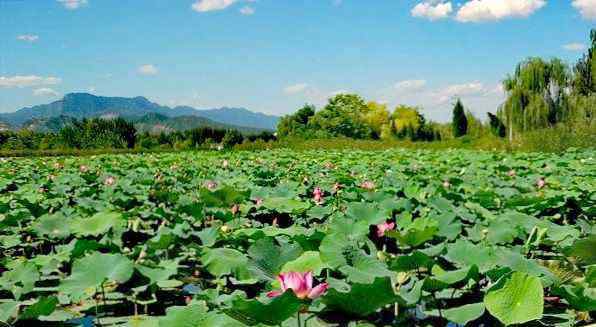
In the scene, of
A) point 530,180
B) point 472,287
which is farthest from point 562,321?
point 530,180

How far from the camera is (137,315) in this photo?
72.1 inches

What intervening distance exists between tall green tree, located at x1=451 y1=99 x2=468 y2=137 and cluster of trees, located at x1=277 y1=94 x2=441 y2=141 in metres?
7.81

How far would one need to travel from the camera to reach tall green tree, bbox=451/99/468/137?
1448 inches

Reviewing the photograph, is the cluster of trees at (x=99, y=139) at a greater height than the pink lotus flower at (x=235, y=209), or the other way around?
the cluster of trees at (x=99, y=139)

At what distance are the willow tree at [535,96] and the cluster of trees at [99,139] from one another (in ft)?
40.0

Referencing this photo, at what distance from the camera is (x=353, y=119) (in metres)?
50.9

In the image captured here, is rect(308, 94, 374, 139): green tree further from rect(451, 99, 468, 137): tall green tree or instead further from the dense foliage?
the dense foliage

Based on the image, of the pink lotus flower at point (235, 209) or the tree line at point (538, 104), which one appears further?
the tree line at point (538, 104)

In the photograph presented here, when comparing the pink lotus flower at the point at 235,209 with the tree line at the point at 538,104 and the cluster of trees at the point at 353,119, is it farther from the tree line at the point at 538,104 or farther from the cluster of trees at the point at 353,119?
the cluster of trees at the point at 353,119

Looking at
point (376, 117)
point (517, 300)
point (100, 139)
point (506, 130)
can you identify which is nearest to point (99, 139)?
point (100, 139)

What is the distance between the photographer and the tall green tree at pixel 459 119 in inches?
1448

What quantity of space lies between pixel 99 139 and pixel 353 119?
2890 cm

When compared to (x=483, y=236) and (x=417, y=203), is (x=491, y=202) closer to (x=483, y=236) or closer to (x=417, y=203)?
(x=417, y=203)

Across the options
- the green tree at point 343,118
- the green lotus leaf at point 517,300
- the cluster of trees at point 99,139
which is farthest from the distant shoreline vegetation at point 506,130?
the green lotus leaf at point 517,300
